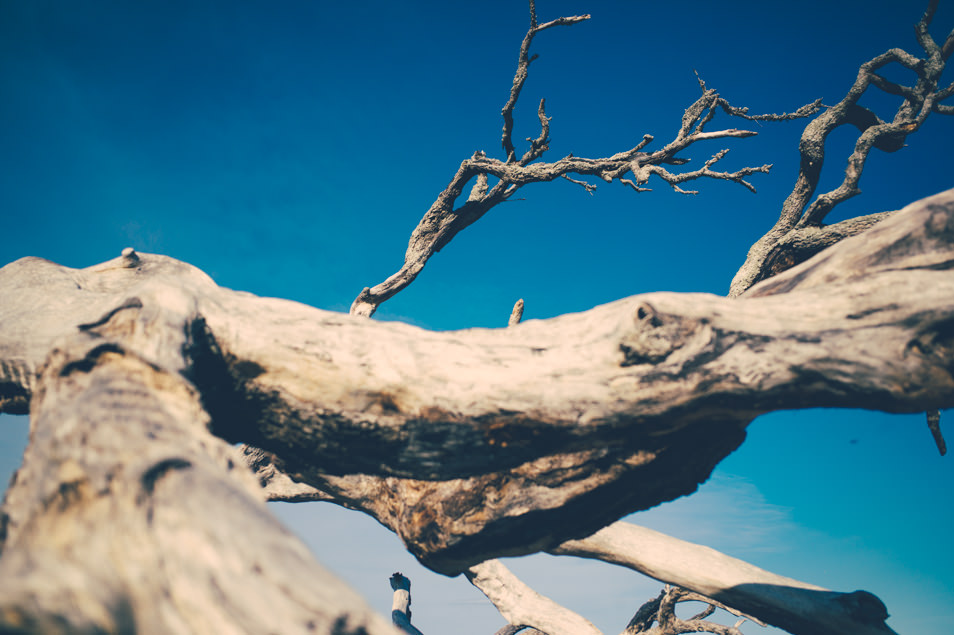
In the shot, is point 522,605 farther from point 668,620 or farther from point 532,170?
point 532,170

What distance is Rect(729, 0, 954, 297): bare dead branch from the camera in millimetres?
5059

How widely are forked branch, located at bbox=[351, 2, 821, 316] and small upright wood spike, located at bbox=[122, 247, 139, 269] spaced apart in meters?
2.86

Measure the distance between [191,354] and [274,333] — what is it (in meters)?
0.37

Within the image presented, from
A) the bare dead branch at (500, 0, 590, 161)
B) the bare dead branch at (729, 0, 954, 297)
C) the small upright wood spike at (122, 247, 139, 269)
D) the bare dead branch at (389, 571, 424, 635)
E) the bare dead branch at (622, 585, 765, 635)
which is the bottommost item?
the bare dead branch at (622, 585, 765, 635)

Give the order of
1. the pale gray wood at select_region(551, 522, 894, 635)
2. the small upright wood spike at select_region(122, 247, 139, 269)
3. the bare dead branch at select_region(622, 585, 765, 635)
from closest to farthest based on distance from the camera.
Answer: the small upright wood spike at select_region(122, 247, 139, 269), the pale gray wood at select_region(551, 522, 894, 635), the bare dead branch at select_region(622, 585, 765, 635)

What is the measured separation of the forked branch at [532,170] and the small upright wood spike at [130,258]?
286 cm

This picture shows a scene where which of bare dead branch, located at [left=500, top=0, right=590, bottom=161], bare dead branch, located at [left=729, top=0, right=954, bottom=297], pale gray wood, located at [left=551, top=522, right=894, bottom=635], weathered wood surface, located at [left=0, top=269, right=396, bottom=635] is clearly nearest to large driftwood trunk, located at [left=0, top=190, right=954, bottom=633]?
weathered wood surface, located at [left=0, top=269, right=396, bottom=635]

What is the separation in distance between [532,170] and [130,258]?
4419 mm

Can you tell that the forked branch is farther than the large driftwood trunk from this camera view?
Yes

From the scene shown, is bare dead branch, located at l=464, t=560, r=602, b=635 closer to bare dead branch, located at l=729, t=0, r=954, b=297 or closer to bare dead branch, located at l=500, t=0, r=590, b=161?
bare dead branch, located at l=729, t=0, r=954, b=297

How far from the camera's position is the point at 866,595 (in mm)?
3621

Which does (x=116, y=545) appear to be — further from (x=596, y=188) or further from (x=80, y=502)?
(x=596, y=188)

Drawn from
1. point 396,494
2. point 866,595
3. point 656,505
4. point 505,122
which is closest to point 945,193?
point 656,505

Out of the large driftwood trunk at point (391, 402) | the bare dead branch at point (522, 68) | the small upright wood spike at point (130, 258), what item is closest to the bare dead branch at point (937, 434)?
the large driftwood trunk at point (391, 402)
